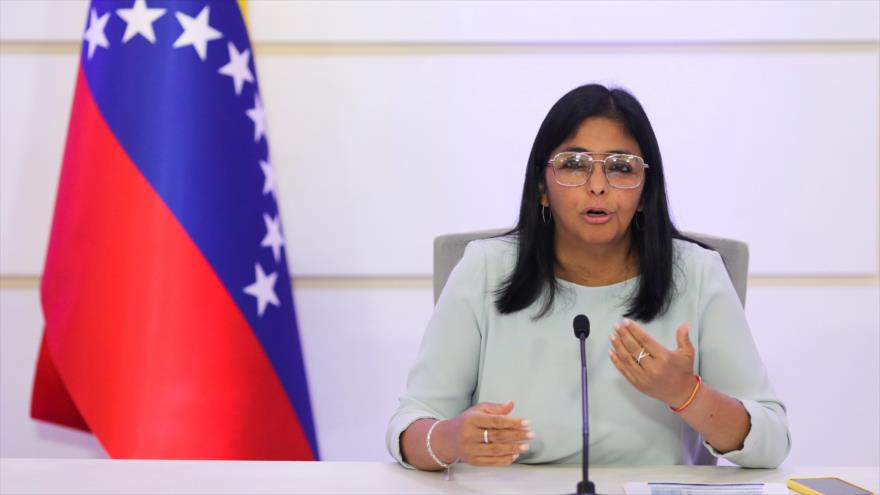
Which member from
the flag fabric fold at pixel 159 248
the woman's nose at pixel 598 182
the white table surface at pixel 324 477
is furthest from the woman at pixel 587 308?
the flag fabric fold at pixel 159 248

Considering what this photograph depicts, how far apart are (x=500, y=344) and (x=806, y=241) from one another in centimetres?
133

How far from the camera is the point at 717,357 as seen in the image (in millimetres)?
1751

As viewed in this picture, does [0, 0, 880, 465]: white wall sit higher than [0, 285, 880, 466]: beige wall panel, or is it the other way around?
[0, 0, 880, 465]: white wall

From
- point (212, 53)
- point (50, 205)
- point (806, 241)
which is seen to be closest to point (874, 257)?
point (806, 241)

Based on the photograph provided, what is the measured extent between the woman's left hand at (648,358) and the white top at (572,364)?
0.27 meters

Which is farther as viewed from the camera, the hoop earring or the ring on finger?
the hoop earring

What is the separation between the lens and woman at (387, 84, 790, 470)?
176 centimetres

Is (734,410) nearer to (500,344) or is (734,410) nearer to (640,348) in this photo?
(640,348)

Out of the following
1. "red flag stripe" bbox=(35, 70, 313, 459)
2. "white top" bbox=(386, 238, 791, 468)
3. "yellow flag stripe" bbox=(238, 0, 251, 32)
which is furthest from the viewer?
"yellow flag stripe" bbox=(238, 0, 251, 32)

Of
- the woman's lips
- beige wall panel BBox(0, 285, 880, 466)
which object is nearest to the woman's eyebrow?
the woman's lips

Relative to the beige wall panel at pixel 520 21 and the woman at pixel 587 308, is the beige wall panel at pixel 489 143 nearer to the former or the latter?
the beige wall panel at pixel 520 21

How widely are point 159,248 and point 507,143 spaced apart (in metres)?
1.01

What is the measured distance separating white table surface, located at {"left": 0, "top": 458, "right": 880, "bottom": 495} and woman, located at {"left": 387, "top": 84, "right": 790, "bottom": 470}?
0.38ft

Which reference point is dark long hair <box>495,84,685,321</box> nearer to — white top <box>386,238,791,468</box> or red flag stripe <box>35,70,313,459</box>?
white top <box>386,238,791,468</box>
